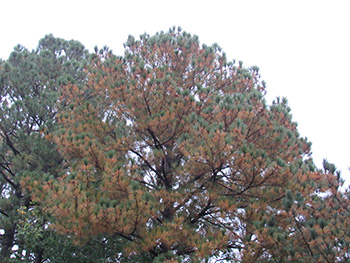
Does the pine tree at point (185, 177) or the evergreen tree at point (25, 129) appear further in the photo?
the evergreen tree at point (25, 129)

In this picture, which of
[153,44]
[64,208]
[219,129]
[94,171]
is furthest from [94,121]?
[153,44]

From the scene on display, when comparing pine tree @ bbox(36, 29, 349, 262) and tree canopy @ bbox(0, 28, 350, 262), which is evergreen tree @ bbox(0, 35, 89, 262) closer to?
tree canopy @ bbox(0, 28, 350, 262)

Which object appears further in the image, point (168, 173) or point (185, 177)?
point (168, 173)

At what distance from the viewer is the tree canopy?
4125 mm

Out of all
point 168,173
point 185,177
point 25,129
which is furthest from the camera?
point 25,129

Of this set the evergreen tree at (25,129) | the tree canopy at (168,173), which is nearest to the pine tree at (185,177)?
the tree canopy at (168,173)

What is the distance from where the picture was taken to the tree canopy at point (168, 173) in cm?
412

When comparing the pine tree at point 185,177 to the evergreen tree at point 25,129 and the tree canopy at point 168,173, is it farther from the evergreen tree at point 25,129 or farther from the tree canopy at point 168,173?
the evergreen tree at point 25,129

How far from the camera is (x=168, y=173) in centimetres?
583

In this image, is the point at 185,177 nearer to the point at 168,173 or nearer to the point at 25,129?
the point at 168,173

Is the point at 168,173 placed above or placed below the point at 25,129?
below

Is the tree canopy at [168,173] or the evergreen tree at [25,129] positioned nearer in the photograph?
the tree canopy at [168,173]

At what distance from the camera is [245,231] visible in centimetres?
489

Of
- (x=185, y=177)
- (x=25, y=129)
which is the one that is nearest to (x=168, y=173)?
(x=185, y=177)
